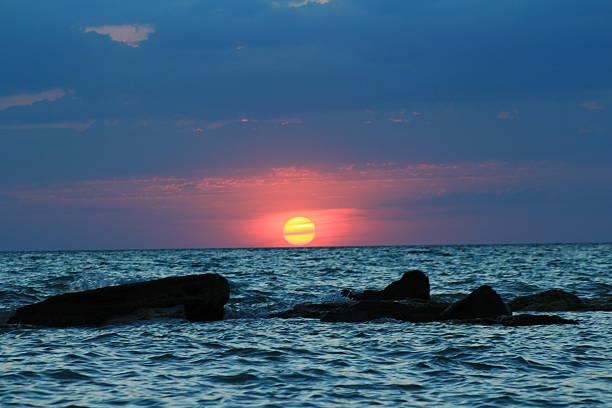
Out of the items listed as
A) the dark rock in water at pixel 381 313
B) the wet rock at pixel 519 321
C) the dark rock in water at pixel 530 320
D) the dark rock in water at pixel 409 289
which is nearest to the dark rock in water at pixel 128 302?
the dark rock in water at pixel 381 313

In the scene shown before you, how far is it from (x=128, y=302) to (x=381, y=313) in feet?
25.4

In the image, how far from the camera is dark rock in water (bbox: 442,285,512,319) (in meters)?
20.8

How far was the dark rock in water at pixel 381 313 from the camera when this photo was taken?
20766mm

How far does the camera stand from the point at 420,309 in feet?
71.2

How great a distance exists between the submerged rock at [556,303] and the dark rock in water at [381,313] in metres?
4.30

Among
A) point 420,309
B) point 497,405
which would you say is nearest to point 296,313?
point 420,309

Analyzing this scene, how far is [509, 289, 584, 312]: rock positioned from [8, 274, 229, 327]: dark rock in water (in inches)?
428

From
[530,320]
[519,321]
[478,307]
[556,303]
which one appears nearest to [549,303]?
[556,303]

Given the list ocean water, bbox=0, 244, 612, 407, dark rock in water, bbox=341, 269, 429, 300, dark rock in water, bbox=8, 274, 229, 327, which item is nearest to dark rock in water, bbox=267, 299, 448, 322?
ocean water, bbox=0, 244, 612, 407

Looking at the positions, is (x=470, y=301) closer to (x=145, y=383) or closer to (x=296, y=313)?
(x=296, y=313)

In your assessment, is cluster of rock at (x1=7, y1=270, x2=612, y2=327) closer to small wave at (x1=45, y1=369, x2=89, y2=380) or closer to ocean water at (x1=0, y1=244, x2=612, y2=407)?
ocean water at (x1=0, y1=244, x2=612, y2=407)

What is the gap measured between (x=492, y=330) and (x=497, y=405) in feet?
27.7

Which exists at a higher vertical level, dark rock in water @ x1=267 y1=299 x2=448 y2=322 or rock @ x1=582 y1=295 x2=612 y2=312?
dark rock in water @ x1=267 y1=299 x2=448 y2=322

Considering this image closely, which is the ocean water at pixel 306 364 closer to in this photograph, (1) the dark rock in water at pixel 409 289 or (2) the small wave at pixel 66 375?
(2) the small wave at pixel 66 375
